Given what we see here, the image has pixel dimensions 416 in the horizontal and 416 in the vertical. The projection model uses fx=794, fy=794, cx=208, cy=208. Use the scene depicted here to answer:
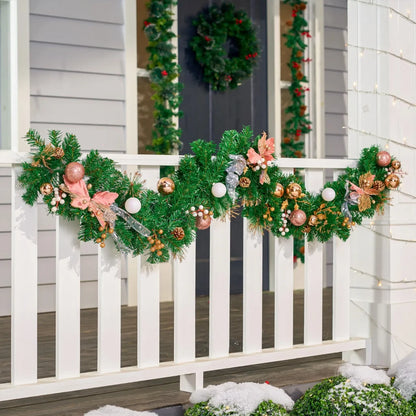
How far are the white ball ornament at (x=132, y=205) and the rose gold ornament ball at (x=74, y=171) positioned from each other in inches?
8.1

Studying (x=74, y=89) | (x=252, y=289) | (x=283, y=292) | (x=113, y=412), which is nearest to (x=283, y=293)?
(x=283, y=292)

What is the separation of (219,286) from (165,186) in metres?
0.50

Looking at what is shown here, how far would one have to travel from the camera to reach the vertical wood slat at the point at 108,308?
9.43 feet

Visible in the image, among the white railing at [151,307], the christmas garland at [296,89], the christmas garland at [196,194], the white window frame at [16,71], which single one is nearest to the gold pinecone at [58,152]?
the christmas garland at [196,194]

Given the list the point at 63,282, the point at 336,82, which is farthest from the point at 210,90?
the point at 63,282

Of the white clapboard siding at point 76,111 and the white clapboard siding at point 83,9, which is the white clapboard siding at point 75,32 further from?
the white clapboard siding at point 76,111

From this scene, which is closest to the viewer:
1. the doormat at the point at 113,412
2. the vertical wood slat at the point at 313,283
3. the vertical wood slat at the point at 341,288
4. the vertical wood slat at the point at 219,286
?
the doormat at the point at 113,412

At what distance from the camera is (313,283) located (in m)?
3.43

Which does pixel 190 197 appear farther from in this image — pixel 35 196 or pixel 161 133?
pixel 161 133

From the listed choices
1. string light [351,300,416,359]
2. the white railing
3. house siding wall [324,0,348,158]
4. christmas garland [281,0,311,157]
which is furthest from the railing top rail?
house siding wall [324,0,348,158]

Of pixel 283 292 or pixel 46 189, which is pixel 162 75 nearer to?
pixel 283 292

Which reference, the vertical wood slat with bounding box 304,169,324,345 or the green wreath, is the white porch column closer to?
the vertical wood slat with bounding box 304,169,324,345

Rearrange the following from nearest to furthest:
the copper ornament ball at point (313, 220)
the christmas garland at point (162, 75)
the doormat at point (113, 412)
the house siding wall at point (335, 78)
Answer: the doormat at point (113, 412) < the copper ornament ball at point (313, 220) < the christmas garland at point (162, 75) < the house siding wall at point (335, 78)

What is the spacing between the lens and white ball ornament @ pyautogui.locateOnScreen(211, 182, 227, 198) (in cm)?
299
